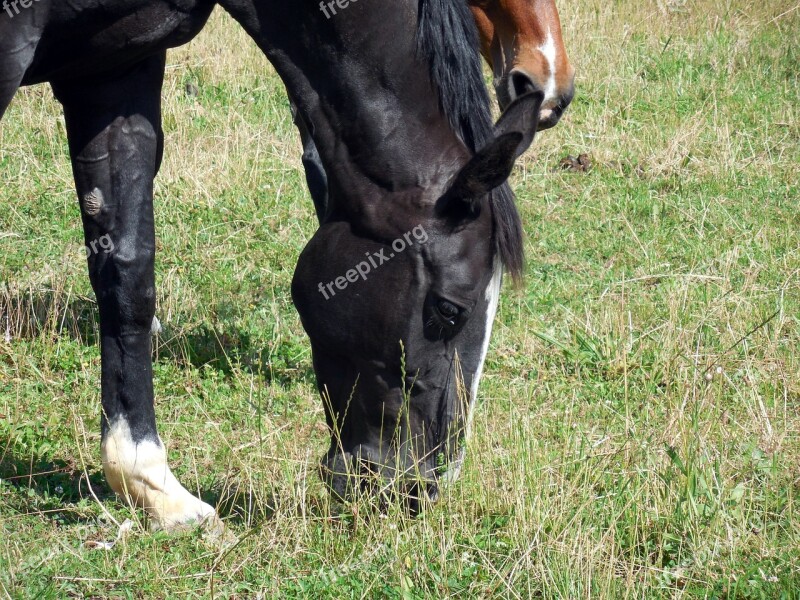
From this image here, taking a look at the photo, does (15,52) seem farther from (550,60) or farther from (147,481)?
(550,60)

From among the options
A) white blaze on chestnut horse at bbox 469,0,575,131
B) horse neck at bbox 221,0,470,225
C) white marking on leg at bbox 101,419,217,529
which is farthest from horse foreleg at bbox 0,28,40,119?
white blaze on chestnut horse at bbox 469,0,575,131

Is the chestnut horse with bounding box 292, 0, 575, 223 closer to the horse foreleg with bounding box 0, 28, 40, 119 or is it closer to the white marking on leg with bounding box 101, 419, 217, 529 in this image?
the white marking on leg with bounding box 101, 419, 217, 529

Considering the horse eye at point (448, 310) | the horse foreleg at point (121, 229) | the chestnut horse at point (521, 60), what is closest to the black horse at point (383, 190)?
the horse eye at point (448, 310)

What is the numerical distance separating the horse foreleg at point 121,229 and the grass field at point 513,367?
27 centimetres

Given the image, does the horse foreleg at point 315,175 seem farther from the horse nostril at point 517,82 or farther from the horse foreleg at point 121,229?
the horse foreleg at point 121,229

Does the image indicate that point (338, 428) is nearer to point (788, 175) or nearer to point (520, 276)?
point (520, 276)

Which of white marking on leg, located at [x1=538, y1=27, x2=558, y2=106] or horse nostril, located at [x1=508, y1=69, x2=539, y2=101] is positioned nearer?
white marking on leg, located at [x1=538, y1=27, x2=558, y2=106]

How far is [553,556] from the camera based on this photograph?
268cm

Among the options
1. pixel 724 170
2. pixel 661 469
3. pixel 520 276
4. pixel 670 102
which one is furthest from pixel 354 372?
pixel 670 102

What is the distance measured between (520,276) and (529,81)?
1.95 m

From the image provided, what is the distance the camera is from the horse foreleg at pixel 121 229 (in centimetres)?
337

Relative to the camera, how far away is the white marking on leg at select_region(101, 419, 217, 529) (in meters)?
3.26

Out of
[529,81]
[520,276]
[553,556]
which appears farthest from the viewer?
[529,81]

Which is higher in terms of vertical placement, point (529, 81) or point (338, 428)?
point (529, 81)
